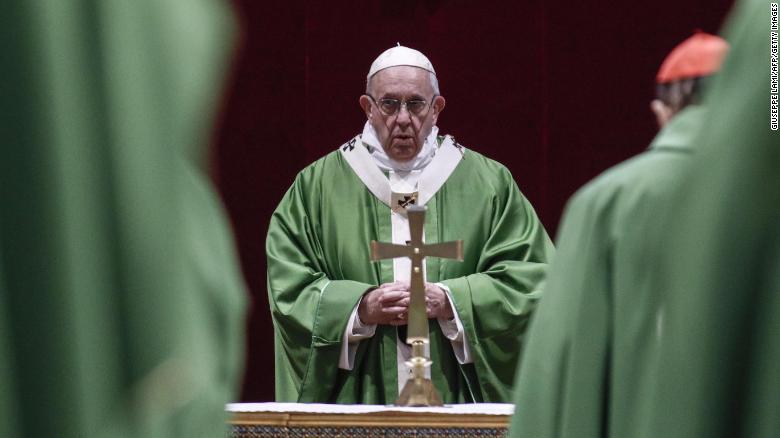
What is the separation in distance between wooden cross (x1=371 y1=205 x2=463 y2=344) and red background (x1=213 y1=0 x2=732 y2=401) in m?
2.35

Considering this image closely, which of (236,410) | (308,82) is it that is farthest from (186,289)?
(308,82)

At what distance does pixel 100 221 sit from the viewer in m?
0.96

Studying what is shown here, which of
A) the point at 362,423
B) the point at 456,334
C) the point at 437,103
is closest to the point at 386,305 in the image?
the point at 456,334

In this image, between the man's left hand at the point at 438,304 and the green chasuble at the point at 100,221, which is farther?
the man's left hand at the point at 438,304

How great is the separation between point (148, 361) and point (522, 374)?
159 centimetres

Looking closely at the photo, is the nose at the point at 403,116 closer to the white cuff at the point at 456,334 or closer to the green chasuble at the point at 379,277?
the green chasuble at the point at 379,277

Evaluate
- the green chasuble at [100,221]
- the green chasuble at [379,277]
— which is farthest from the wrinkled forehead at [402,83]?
the green chasuble at [100,221]

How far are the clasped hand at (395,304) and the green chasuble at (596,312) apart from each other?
7.53 ft

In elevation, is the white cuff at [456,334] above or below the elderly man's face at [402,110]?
below

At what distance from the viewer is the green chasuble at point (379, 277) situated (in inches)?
194

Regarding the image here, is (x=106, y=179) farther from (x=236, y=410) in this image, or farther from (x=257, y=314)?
(x=257, y=314)

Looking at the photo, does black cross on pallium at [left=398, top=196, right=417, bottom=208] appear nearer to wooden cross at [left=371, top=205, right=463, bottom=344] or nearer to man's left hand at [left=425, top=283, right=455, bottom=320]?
man's left hand at [left=425, top=283, right=455, bottom=320]

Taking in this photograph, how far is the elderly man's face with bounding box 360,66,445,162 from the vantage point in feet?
17.7

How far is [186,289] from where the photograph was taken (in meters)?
0.97
